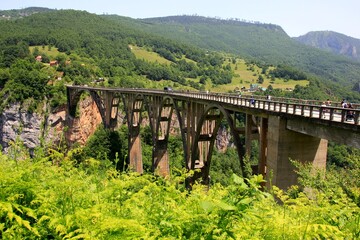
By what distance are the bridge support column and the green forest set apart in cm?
99

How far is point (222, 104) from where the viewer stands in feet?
81.3

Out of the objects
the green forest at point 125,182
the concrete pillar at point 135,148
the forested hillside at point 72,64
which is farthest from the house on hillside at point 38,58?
the concrete pillar at point 135,148

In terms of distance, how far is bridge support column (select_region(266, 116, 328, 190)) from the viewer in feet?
55.7

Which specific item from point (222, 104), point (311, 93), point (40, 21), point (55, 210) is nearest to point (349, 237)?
point (55, 210)

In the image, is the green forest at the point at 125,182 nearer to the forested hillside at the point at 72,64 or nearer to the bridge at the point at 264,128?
the forested hillside at the point at 72,64

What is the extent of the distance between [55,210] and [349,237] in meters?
5.09

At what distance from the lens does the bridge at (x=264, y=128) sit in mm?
15199

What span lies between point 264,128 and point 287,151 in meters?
2.94

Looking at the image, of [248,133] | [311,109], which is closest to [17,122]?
[248,133]

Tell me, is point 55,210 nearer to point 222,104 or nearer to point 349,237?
point 349,237

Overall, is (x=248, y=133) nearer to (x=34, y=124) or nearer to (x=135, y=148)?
(x=135, y=148)

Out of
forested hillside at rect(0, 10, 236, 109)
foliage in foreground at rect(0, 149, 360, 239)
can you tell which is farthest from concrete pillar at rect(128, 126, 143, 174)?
foliage in foreground at rect(0, 149, 360, 239)

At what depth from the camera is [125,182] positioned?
7.68 meters

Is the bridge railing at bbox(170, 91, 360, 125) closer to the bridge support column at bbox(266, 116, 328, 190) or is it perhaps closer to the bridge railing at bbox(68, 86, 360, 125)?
the bridge railing at bbox(68, 86, 360, 125)
